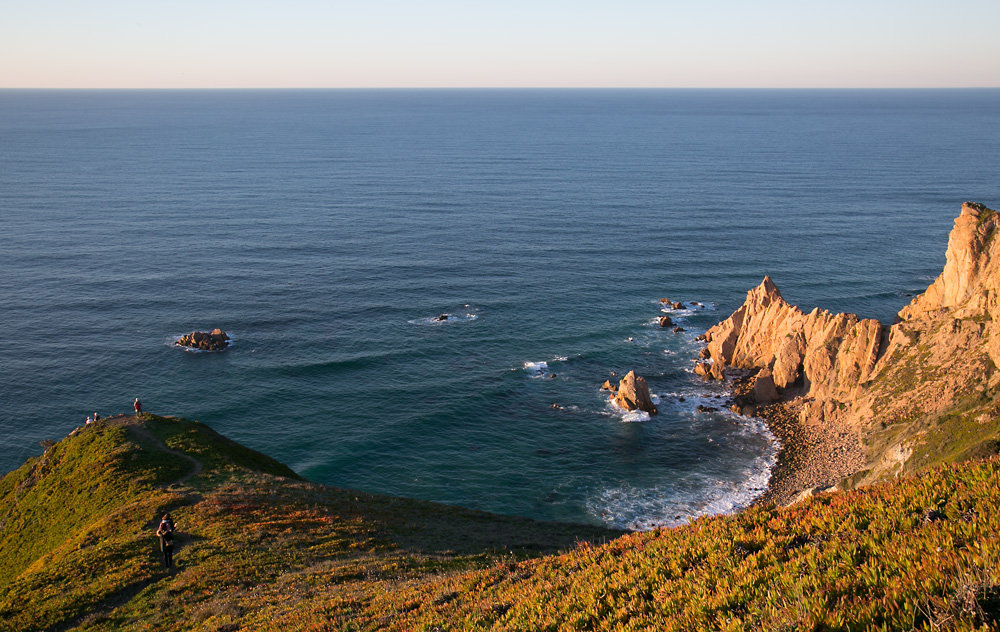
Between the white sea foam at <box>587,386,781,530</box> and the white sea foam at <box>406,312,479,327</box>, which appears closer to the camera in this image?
the white sea foam at <box>587,386,781,530</box>

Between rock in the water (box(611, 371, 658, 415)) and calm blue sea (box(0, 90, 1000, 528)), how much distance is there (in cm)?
234

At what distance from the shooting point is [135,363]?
7825cm

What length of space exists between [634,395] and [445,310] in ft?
118

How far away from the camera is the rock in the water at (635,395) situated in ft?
224

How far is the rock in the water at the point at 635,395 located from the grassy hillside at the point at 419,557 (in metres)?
25.4

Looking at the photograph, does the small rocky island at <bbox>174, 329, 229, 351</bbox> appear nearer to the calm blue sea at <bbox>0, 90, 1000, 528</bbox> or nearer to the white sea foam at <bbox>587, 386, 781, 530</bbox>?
the calm blue sea at <bbox>0, 90, 1000, 528</bbox>

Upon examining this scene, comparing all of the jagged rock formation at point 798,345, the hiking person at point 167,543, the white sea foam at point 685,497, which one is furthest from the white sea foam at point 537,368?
the hiking person at point 167,543

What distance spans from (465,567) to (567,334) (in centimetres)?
5808

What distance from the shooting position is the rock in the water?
6825 cm

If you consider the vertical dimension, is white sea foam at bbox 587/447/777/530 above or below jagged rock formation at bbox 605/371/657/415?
below

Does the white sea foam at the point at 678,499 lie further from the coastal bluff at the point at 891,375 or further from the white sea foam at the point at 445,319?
the white sea foam at the point at 445,319

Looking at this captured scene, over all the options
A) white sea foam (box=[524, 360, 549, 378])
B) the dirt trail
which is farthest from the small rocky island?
white sea foam (box=[524, 360, 549, 378])

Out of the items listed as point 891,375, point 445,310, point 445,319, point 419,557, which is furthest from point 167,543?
point 445,310

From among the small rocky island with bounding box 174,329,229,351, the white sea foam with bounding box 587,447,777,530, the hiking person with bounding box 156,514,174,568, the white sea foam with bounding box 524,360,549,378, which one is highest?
the hiking person with bounding box 156,514,174,568
